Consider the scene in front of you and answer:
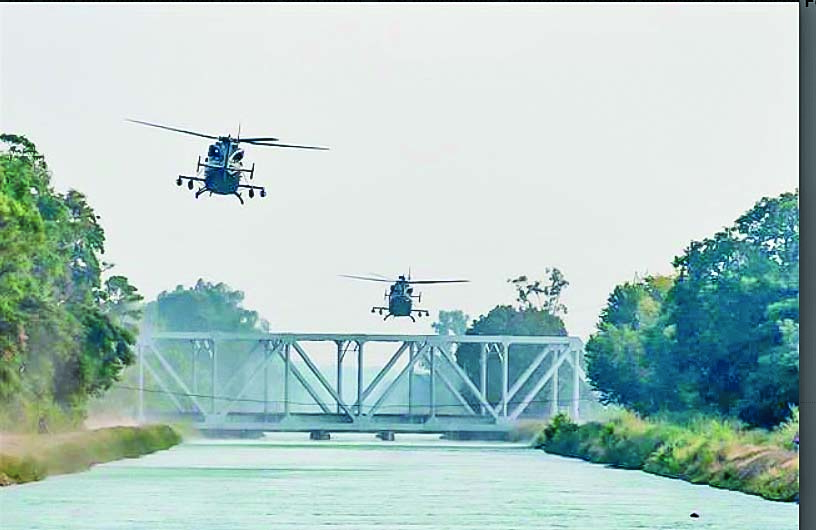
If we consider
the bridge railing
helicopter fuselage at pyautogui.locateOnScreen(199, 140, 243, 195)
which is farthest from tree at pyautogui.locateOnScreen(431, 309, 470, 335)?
helicopter fuselage at pyautogui.locateOnScreen(199, 140, 243, 195)

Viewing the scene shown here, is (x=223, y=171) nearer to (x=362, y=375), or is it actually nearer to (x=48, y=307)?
(x=48, y=307)

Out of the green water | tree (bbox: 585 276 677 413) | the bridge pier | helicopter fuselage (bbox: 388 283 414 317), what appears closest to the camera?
the green water

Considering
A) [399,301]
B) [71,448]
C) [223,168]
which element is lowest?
[71,448]

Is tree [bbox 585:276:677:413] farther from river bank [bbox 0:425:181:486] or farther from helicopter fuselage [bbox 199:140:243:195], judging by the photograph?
helicopter fuselage [bbox 199:140:243:195]

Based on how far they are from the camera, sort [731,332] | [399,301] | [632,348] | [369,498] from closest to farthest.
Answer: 1. [369,498]
2. [731,332]
3. [399,301]
4. [632,348]

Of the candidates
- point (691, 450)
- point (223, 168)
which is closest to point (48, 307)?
point (223, 168)

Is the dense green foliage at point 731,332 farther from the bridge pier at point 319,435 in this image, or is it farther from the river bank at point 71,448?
the bridge pier at point 319,435

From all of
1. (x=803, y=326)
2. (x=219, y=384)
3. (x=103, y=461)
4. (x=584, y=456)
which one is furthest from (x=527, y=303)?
(x=803, y=326)

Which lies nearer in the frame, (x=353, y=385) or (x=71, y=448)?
(x=71, y=448)
